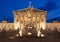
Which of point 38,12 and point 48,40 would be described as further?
point 38,12

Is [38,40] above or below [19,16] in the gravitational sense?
below

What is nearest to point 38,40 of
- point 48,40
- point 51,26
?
point 48,40

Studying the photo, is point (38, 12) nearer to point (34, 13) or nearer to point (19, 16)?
point (34, 13)

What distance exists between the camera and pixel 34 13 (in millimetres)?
50438

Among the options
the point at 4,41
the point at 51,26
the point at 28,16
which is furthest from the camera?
the point at 51,26

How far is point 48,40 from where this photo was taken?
1659 centimetres

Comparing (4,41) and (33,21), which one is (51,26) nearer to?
(33,21)

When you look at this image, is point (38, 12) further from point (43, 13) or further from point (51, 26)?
point (51, 26)

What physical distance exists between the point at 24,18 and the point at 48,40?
34020 mm

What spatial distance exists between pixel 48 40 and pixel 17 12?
35.6 m

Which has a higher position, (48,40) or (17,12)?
(17,12)

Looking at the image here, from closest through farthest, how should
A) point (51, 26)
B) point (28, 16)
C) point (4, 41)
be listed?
point (4, 41) < point (28, 16) < point (51, 26)

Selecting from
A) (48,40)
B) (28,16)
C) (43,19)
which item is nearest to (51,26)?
(43,19)

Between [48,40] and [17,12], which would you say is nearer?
[48,40]
